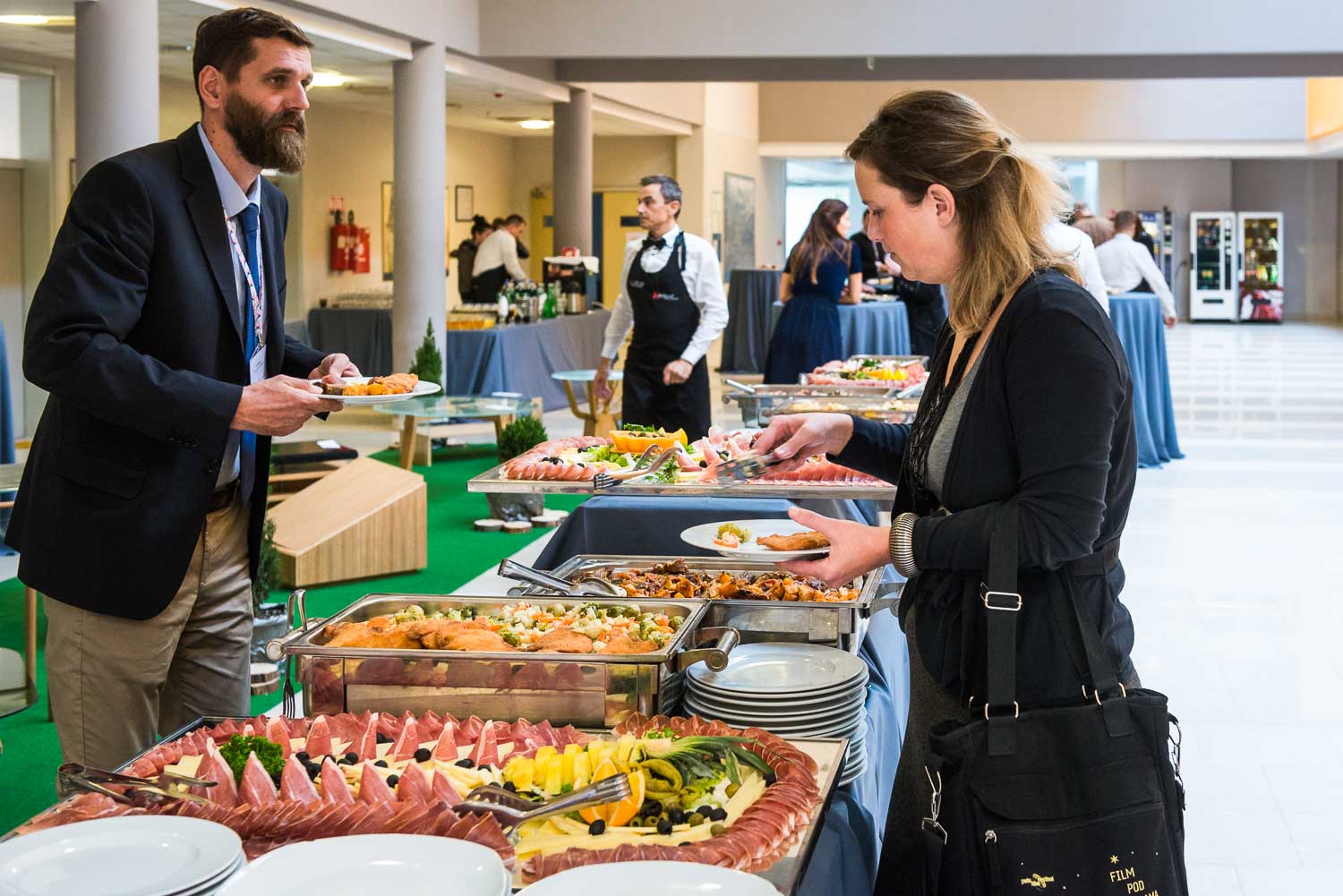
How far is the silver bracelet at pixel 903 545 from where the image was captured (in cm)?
Answer: 176

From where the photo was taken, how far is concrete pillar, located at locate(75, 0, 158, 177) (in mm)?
6836

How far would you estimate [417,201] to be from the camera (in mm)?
10398

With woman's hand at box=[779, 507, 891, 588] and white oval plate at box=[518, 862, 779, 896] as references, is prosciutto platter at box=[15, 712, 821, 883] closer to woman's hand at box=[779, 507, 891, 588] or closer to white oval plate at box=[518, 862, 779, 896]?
white oval plate at box=[518, 862, 779, 896]

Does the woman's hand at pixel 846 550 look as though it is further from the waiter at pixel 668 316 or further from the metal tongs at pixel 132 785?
the waiter at pixel 668 316

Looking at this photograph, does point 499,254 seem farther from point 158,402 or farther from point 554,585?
point 158,402

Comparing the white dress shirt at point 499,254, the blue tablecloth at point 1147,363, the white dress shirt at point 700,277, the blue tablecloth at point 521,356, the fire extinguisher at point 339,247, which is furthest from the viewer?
the fire extinguisher at point 339,247

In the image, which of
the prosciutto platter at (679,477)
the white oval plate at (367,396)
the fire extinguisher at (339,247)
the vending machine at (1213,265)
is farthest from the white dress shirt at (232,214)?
the vending machine at (1213,265)

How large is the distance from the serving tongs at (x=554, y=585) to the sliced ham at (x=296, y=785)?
0.79m

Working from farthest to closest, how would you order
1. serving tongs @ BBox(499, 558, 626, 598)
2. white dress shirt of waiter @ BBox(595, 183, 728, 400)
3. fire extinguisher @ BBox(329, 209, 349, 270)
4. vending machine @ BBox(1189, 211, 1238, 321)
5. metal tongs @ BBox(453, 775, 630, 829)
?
vending machine @ BBox(1189, 211, 1238, 321), fire extinguisher @ BBox(329, 209, 349, 270), white dress shirt of waiter @ BBox(595, 183, 728, 400), serving tongs @ BBox(499, 558, 626, 598), metal tongs @ BBox(453, 775, 630, 829)

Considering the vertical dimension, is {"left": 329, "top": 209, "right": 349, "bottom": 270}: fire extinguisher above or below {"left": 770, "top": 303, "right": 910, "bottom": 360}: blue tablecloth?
above

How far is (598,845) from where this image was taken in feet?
4.62

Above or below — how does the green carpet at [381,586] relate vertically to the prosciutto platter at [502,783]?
below

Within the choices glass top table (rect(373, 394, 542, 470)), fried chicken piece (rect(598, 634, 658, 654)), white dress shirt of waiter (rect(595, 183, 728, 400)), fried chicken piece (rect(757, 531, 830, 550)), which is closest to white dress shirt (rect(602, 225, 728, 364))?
white dress shirt of waiter (rect(595, 183, 728, 400))

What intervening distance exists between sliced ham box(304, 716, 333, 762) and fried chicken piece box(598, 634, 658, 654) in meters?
0.39
